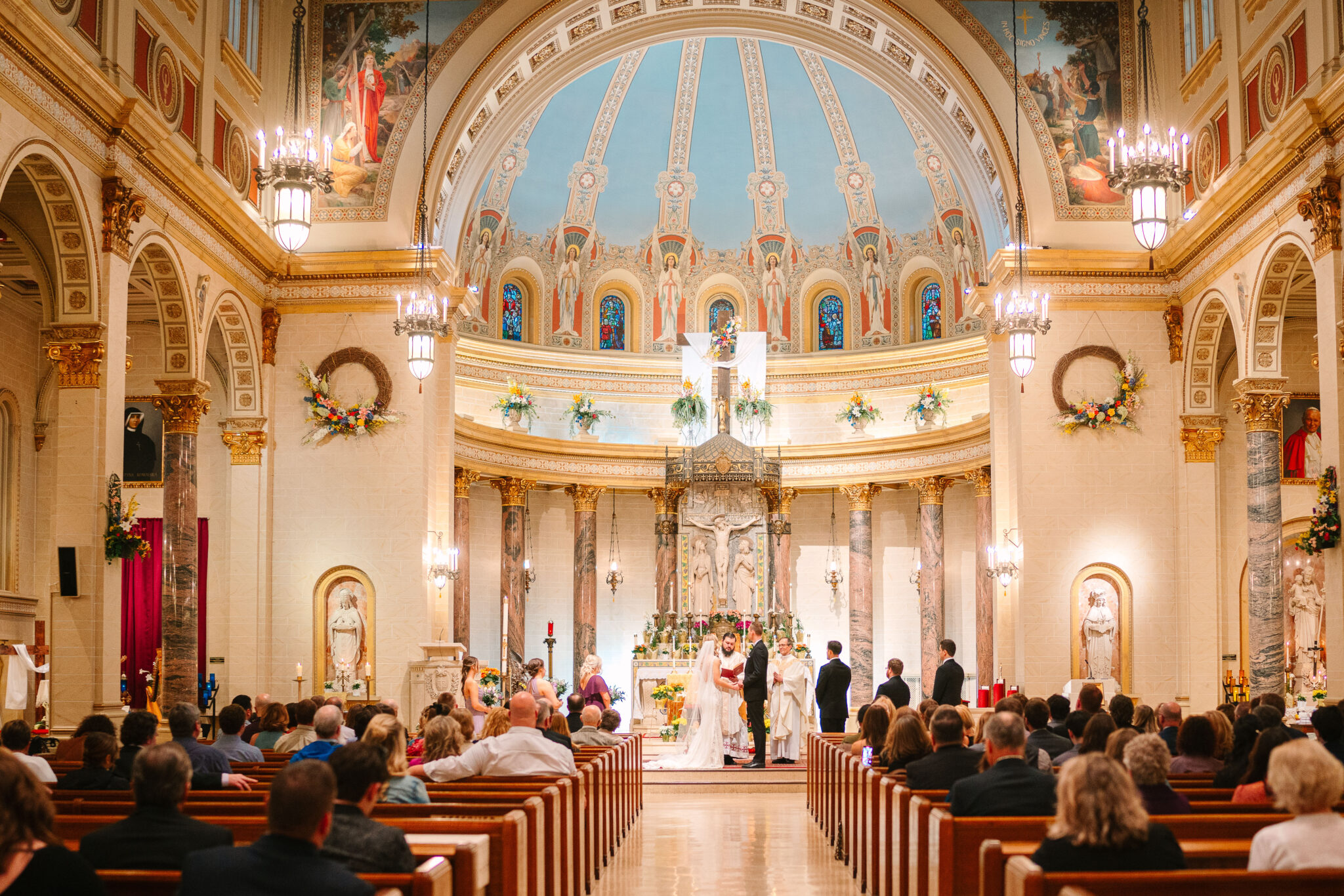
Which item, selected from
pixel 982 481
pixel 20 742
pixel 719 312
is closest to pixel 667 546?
pixel 719 312

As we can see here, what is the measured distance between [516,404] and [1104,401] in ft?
47.5

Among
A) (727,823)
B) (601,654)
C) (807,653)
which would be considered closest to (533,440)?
(601,654)

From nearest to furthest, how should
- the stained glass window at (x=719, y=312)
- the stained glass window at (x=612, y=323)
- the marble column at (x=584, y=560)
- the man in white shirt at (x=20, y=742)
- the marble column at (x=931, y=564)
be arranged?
the man in white shirt at (x=20, y=742) < the marble column at (x=931, y=564) < the marble column at (x=584, y=560) < the stained glass window at (x=612, y=323) < the stained glass window at (x=719, y=312)

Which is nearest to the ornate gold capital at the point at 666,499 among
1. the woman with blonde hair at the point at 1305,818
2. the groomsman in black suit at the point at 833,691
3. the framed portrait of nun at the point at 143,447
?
the framed portrait of nun at the point at 143,447

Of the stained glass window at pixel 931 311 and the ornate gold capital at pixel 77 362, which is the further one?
the stained glass window at pixel 931 311

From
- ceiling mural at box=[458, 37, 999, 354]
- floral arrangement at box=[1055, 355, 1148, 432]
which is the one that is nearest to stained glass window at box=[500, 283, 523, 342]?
ceiling mural at box=[458, 37, 999, 354]

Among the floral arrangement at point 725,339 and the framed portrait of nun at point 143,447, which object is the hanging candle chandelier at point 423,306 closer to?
the framed portrait of nun at point 143,447

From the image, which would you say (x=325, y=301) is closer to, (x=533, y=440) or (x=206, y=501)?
(x=206, y=501)

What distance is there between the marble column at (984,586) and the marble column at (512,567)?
10074 millimetres

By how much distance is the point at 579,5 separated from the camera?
2259cm

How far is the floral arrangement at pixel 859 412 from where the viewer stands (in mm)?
32125

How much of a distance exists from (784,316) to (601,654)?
9.72 meters

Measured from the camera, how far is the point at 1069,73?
73.4 ft

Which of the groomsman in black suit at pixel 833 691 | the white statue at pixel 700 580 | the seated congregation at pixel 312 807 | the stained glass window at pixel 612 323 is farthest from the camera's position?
the stained glass window at pixel 612 323
